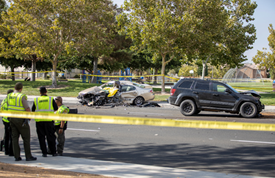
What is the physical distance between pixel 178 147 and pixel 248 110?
679cm

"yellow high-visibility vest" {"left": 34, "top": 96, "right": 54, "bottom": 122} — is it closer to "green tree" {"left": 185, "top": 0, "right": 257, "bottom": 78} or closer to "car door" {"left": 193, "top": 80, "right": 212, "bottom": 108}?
"car door" {"left": 193, "top": 80, "right": 212, "bottom": 108}

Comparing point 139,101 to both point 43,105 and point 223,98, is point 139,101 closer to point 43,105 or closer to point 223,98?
point 223,98

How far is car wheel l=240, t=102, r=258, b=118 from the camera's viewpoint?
12680mm

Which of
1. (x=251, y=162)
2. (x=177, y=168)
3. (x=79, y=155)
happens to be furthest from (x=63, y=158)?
(x=251, y=162)

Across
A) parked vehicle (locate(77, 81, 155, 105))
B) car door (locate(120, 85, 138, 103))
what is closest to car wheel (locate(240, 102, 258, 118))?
parked vehicle (locate(77, 81, 155, 105))

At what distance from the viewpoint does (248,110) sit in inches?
503

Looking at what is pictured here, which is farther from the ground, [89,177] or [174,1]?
[174,1]

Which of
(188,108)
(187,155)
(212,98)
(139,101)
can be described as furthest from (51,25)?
(187,155)

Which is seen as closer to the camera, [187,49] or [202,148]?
[202,148]

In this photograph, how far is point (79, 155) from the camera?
6.75m

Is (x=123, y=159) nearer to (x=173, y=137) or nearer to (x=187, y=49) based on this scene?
(x=173, y=137)

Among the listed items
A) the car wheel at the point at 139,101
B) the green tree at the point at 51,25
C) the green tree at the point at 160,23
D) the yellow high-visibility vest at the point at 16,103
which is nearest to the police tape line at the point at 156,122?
the yellow high-visibility vest at the point at 16,103

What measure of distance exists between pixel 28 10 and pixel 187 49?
14.7m

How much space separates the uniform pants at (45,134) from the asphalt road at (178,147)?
620 millimetres
